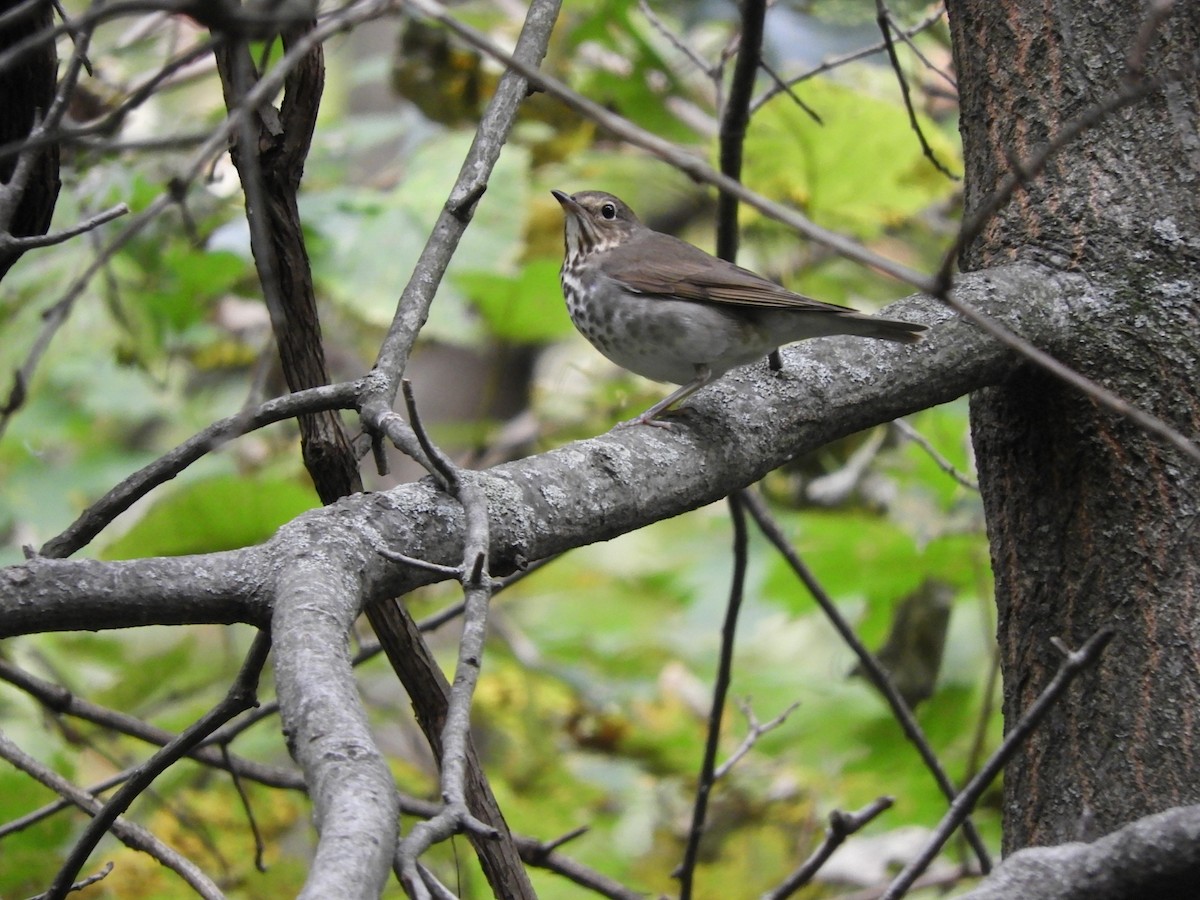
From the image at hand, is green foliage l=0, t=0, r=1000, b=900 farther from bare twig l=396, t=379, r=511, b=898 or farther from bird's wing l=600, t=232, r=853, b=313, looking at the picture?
bare twig l=396, t=379, r=511, b=898

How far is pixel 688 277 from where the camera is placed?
150 inches

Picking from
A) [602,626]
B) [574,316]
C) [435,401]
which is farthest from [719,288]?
[435,401]

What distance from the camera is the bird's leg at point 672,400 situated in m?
2.71

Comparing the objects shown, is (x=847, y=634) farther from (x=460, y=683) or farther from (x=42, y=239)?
(x=42, y=239)

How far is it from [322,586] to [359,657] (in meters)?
1.42

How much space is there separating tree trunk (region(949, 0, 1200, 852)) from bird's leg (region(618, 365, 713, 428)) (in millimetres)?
733

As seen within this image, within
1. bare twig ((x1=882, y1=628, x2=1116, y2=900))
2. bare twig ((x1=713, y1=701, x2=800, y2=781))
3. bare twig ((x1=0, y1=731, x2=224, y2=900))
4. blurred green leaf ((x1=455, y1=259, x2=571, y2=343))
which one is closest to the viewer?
bare twig ((x1=882, y1=628, x2=1116, y2=900))

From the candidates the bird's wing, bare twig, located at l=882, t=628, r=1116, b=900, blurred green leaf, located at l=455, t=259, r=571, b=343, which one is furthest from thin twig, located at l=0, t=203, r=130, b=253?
blurred green leaf, located at l=455, t=259, r=571, b=343

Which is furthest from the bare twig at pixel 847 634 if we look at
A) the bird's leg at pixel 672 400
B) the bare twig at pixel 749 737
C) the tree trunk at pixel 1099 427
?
the tree trunk at pixel 1099 427

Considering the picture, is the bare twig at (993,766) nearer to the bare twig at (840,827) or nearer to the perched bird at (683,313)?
the bare twig at (840,827)

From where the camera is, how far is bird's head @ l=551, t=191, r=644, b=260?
4465 mm

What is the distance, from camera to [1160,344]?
2.68m

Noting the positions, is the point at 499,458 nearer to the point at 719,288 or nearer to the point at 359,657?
the point at 719,288

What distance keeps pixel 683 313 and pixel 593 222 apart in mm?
983
